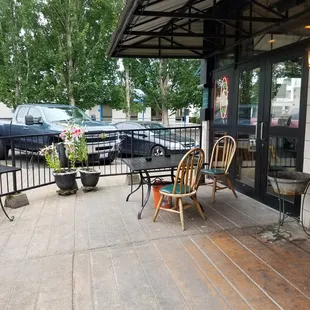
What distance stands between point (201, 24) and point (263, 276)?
411 cm

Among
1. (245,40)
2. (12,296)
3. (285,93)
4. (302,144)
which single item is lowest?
(12,296)

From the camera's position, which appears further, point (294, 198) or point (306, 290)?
point (294, 198)

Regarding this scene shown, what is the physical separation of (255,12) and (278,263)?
3.20 metres

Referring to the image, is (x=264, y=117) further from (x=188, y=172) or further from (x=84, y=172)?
(x=84, y=172)

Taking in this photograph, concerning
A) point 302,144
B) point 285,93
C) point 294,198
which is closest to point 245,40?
point 285,93

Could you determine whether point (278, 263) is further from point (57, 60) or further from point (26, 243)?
point (57, 60)

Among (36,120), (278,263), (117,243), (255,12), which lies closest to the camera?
(278,263)

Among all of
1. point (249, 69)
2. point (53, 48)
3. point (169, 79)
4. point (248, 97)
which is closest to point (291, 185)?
point (248, 97)

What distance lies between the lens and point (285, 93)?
349 cm

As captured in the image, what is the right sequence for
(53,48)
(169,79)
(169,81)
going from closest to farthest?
1. (53,48)
2. (169,79)
3. (169,81)

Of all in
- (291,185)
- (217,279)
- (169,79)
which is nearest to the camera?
(217,279)

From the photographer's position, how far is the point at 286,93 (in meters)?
3.47

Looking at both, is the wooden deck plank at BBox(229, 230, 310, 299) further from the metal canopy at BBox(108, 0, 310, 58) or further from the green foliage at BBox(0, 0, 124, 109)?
the green foliage at BBox(0, 0, 124, 109)

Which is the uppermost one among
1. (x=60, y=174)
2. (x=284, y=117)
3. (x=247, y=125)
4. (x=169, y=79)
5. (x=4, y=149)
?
(x=169, y=79)
